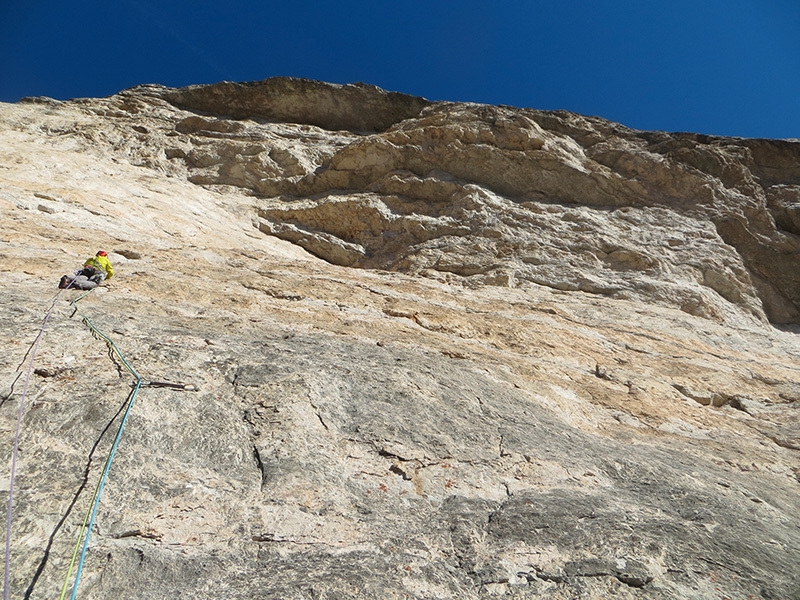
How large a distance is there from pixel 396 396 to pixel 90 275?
382 cm

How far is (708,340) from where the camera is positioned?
861 centimetres

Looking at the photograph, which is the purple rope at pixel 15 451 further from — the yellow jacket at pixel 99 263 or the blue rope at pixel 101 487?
the yellow jacket at pixel 99 263

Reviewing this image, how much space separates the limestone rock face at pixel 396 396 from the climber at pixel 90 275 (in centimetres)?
20

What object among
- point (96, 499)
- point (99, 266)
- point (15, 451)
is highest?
point (99, 266)

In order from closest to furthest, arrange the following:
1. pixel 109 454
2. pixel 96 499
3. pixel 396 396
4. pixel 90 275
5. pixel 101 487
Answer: pixel 96 499 < pixel 101 487 < pixel 109 454 < pixel 396 396 < pixel 90 275

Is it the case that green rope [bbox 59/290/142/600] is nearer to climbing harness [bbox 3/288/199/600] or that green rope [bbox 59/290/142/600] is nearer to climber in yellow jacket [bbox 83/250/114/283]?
climbing harness [bbox 3/288/199/600]

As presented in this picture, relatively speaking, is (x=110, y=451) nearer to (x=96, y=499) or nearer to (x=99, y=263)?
(x=96, y=499)

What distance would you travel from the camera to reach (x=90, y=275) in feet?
18.6

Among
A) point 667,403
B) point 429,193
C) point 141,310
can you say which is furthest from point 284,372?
point 429,193

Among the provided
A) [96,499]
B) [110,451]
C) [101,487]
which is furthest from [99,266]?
[96,499]

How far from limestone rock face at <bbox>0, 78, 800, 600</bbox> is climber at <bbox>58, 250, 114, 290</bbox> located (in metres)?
0.20

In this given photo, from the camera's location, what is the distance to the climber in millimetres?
5250

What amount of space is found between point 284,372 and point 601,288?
27.2ft

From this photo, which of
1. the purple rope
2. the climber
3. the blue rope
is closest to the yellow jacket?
the climber
